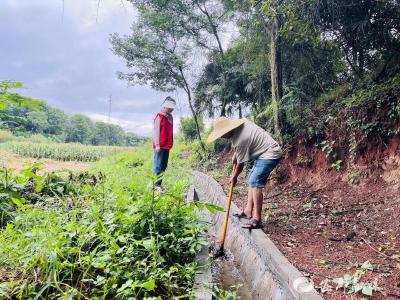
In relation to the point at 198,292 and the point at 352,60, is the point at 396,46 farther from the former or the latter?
the point at 198,292

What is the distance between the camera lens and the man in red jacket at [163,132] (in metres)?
6.27

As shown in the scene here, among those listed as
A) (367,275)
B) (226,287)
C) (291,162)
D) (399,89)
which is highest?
(399,89)

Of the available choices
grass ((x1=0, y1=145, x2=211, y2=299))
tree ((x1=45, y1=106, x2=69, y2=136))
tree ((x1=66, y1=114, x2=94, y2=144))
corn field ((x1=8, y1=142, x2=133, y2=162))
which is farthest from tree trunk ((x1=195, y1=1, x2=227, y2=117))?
tree ((x1=66, y1=114, x2=94, y2=144))

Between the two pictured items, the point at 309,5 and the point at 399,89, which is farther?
the point at 309,5

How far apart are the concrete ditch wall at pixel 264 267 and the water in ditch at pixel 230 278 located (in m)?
0.06

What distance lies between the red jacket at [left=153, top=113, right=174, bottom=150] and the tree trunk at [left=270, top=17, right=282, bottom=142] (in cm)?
283

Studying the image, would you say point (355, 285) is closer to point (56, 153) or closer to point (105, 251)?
point (105, 251)

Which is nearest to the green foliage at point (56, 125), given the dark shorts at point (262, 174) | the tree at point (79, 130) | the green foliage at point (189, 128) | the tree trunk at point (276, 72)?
the tree at point (79, 130)

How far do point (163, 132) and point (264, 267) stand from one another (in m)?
3.73

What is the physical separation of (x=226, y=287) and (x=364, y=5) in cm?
579

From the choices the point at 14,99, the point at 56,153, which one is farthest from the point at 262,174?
the point at 56,153

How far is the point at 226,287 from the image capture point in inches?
133

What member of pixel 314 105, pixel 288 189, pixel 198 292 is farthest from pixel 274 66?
pixel 198 292

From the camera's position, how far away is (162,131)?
630 centimetres
